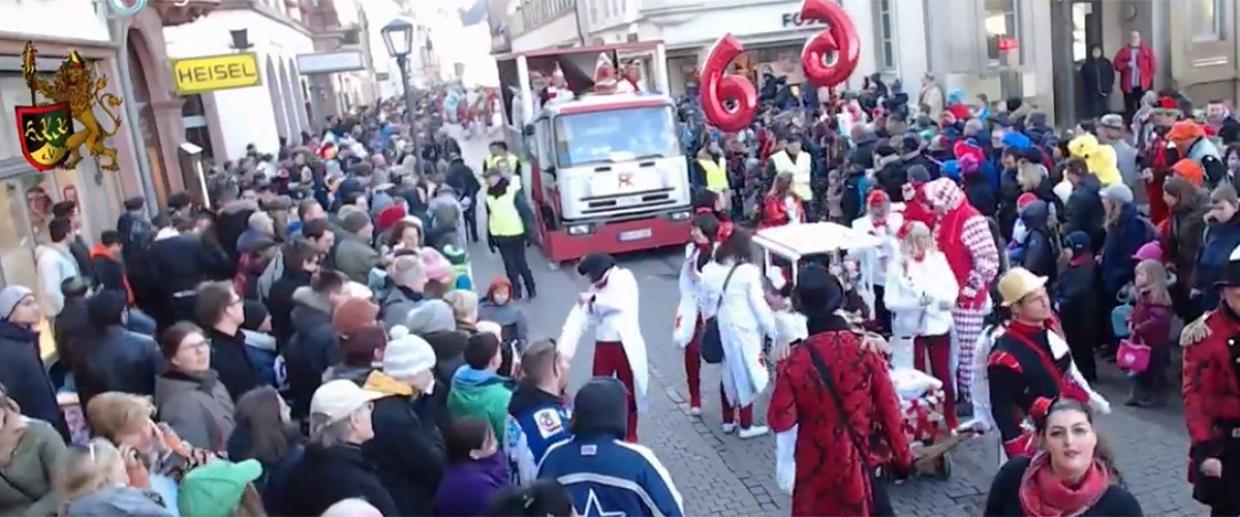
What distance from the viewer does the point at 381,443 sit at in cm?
468

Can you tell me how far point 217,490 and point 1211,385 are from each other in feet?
13.7

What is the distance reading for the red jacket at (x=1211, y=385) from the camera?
16.0ft

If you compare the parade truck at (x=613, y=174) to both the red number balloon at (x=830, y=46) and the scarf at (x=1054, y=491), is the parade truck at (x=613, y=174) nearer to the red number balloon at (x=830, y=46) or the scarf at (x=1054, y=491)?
the red number balloon at (x=830, y=46)

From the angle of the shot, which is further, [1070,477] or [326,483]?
[326,483]

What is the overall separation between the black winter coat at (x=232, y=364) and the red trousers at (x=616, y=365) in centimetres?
231

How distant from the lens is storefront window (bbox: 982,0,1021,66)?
850 inches

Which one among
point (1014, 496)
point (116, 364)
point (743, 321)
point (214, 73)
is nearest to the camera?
point (1014, 496)

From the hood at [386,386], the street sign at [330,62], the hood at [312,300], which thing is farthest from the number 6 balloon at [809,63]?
the street sign at [330,62]

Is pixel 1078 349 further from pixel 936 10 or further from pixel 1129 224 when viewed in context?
pixel 936 10

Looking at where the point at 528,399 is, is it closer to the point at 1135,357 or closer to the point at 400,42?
the point at 1135,357

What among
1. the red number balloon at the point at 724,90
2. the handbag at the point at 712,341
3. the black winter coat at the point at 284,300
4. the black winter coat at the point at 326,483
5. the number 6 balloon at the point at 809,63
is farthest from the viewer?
the red number balloon at the point at 724,90

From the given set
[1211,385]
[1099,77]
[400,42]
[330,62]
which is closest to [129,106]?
[400,42]

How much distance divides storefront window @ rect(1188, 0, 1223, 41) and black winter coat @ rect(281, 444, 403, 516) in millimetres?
19704

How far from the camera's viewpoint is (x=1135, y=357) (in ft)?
26.0
